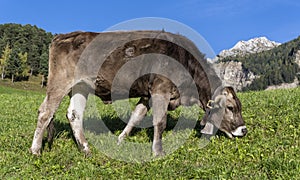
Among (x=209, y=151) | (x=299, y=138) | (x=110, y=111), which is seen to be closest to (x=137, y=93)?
(x=209, y=151)

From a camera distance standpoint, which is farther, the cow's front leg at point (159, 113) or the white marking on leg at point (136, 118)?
the white marking on leg at point (136, 118)

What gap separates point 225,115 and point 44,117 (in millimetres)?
4636

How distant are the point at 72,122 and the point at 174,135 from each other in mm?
2813

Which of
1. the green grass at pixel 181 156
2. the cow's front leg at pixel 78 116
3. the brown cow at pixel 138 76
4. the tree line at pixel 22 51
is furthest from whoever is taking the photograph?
the tree line at pixel 22 51

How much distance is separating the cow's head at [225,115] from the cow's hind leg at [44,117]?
153 inches

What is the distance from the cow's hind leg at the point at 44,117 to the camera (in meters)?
8.57

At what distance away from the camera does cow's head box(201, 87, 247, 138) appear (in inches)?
→ 339

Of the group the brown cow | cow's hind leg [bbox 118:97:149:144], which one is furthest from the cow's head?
cow's hind leg [bbox 118:97:149:144]

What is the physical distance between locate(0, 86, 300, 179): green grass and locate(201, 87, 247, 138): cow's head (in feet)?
0.79

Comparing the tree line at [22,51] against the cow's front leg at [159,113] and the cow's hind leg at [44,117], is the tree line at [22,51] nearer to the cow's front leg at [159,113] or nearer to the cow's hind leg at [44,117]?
the cow's hind leg at [44,117]

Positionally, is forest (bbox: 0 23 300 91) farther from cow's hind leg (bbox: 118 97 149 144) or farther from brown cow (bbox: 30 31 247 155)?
brown cow (bbox: 30 31 247 155)

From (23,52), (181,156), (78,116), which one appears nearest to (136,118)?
(78,116)

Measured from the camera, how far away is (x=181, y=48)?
8.83 metres

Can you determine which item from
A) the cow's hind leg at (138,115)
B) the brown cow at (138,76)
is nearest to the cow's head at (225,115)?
the brown cow at (138,76)
